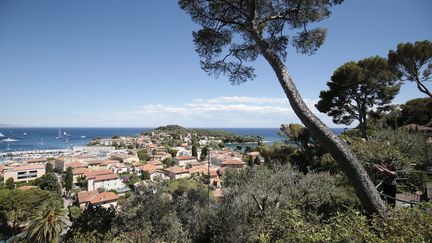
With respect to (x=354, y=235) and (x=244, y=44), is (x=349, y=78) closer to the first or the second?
(x=244, y=44)

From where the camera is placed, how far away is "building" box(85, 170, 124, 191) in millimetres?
32322

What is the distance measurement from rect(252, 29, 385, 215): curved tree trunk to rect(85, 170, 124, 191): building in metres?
33.8

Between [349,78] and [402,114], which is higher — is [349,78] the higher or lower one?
the higher one

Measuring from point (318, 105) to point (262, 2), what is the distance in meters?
11.2

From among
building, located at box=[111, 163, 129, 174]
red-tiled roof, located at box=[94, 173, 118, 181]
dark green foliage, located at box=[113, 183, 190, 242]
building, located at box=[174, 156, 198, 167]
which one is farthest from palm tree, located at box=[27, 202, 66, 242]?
building, located at box=[174, 156, 198, 167]

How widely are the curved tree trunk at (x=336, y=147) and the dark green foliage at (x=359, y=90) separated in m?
10.5

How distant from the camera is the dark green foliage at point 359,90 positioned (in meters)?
12.8

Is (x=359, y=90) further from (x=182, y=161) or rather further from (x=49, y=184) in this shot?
(x=182, y=161)

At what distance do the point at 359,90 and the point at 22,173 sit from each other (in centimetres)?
4605

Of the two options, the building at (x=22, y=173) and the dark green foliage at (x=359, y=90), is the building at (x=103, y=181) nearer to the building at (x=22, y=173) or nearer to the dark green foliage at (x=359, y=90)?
the building at (x=22, y=173)

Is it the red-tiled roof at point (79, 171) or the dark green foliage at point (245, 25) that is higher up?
the dark green foliage at point (245, 25)

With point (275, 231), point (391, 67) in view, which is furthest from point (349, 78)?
point (275, 231)

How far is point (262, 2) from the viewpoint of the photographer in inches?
246

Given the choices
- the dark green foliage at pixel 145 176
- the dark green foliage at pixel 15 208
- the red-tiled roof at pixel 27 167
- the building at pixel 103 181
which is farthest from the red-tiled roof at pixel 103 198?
the red-tiled roof at pixel 27 167
